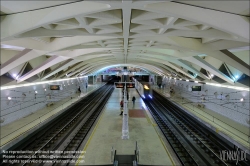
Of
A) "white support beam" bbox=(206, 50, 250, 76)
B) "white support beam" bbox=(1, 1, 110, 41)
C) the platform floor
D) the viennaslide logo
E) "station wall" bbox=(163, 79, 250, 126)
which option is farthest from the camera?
"station wall" bbox=(163, 79, 250, 126)

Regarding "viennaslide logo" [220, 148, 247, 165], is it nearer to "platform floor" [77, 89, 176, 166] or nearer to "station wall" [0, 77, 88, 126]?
"platform floor" [77, 89, 176, 166]

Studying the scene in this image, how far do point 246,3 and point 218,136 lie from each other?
1040 cm

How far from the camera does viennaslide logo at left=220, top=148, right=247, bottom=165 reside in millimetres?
8883

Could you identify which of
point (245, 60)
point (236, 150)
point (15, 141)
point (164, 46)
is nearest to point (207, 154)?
point (236, 150)

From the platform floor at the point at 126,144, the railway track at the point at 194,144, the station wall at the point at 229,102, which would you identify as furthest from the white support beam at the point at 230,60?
the platform floor at the point at 126,144

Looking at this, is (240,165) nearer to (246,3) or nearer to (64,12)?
(246,3)

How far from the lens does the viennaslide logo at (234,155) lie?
888 cm

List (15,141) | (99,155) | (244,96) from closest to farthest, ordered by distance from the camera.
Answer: (99,155) → (15,141) → (244,96)

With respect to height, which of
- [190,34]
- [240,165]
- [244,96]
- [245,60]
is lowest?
[240,165]

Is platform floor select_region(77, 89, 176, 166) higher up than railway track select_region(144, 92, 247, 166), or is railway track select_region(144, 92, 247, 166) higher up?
platform floor select_region(77, 89, 176, 166)

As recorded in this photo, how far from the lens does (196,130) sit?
44.7 feet

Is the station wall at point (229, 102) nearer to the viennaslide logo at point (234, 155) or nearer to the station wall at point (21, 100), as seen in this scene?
the viennaslide logo at point (234, 155)

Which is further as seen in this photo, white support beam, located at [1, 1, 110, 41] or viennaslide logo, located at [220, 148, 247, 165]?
viennaslide logo, located at [220, 148, 247, 165]

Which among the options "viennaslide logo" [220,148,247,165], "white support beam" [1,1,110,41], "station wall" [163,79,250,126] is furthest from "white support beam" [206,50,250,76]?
"white support beam" [1,1,110,41]
